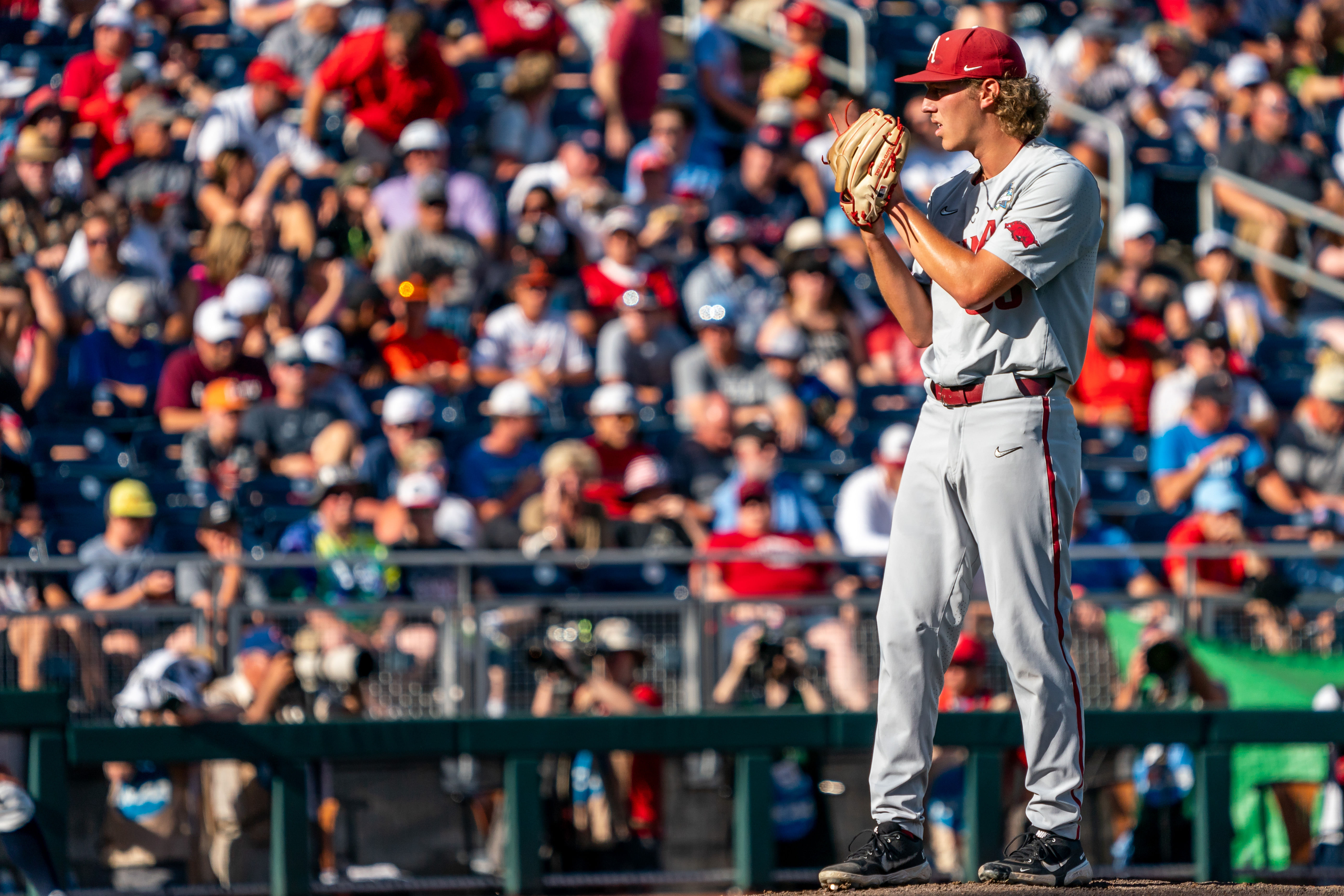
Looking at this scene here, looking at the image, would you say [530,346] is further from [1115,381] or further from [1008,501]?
[1008,501]

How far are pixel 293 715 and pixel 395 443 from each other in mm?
2297

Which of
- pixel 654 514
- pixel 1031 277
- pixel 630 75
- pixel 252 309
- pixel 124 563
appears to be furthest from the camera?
pixel 630 75

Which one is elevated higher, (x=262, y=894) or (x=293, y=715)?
(x=293, y=715)

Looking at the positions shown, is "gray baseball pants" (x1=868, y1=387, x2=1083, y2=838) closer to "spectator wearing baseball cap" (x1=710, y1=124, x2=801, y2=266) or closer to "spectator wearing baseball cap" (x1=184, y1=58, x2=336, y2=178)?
"spectator wearing baseball cap" (x1=710, y1=124, x2=801, y2=266)

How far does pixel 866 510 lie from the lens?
8.27m

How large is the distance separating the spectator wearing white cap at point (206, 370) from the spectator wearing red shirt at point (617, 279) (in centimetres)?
175

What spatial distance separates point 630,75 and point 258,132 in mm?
2269

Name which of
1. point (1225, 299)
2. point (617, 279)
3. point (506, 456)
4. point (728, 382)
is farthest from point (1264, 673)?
point (617, 279)

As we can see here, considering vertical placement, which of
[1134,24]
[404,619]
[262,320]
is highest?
[1134,24]

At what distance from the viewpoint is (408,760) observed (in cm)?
593

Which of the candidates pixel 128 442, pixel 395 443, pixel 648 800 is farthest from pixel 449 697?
pixel 128 442

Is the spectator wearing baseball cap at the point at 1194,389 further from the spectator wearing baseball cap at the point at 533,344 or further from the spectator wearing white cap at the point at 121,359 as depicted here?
the spectator wearing white cap at the point at 121,359

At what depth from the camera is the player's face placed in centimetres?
391

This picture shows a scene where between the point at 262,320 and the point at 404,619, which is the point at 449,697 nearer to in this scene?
the point at 404,619
